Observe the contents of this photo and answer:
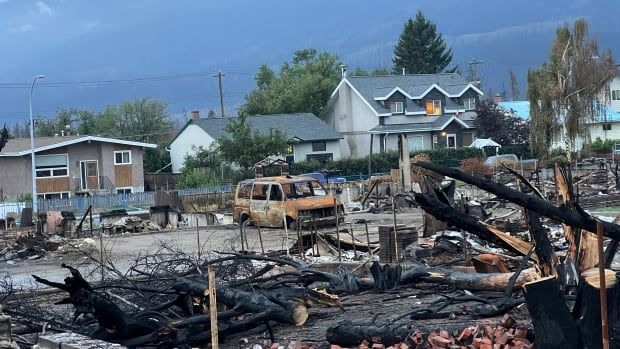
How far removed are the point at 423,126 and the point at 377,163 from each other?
10.0 m

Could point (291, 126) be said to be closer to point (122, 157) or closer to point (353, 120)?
point (353, 120)

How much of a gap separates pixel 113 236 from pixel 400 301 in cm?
1894

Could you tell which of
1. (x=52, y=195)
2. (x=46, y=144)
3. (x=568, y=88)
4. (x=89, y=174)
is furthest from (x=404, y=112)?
(x=52, y=195)

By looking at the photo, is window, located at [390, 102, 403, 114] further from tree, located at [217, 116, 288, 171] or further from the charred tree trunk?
the charred tree trunk

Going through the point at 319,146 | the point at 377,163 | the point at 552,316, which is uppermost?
the point at 319,146

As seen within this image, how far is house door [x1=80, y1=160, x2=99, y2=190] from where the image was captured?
53.8 m

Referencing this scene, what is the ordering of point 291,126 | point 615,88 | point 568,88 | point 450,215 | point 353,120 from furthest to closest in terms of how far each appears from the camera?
point 615,88
point 353,120
point 291,126
point 568,88
point 450,215

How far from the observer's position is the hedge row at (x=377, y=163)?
59812 mm

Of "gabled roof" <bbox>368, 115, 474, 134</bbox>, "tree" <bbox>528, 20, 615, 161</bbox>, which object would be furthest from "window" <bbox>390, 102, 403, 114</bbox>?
"tree" <bbox>528, 20, 615, 161</bbox>

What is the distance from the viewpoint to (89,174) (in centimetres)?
5428

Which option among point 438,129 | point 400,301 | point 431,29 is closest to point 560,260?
point 400,301

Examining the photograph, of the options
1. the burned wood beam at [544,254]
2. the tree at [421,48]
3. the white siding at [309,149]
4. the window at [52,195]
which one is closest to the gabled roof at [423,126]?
the white siding at [309,149]

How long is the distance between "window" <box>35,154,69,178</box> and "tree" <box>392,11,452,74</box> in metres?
57.4

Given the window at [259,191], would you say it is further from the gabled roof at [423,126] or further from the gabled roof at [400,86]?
the gabled roof at [400,86]
